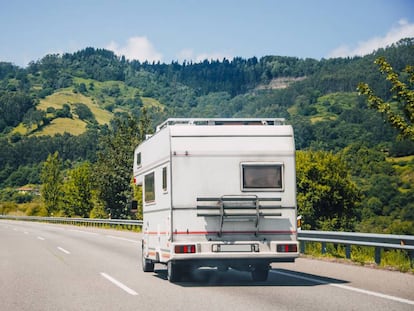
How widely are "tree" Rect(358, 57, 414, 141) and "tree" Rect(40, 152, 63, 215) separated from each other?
8499 centimetres

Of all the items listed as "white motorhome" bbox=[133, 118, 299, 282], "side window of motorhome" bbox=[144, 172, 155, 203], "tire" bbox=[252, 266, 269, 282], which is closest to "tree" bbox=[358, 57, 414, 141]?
"white motorhome" bbox=[133, 118, 299, 282]

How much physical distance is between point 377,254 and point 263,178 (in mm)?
4560

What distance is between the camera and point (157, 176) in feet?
41.3

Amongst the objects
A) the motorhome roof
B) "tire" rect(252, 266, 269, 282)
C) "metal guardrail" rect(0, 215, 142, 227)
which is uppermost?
the motorhome roof

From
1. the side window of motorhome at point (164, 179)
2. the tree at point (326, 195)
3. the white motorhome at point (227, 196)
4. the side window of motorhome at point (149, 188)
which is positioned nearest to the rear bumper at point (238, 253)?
the white motorhome at point (227, 196)

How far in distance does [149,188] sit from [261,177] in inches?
112

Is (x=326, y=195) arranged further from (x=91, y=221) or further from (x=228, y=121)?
(x=228, y=121)

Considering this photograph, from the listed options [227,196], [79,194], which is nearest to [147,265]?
[227,196]

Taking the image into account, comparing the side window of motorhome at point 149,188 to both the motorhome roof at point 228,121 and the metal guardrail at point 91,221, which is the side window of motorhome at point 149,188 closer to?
the motorhome roof at point 228,121

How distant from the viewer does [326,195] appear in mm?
71438

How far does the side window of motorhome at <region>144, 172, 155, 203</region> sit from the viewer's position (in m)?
13.1

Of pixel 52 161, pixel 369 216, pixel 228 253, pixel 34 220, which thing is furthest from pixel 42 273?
pixel 52 161

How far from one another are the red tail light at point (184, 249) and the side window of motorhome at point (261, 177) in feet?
4.69

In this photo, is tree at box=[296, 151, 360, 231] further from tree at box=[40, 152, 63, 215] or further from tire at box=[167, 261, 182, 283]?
tire at box=[167, 261, 182, 283]
